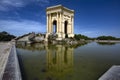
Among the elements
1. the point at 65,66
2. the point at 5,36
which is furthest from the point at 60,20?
the point at 65,66

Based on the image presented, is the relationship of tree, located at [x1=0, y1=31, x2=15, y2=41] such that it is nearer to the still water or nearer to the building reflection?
the still water

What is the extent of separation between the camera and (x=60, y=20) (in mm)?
35781

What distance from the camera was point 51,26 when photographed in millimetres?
39531

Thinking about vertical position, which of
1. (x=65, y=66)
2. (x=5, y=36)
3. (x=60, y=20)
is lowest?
(x=65, y=66)

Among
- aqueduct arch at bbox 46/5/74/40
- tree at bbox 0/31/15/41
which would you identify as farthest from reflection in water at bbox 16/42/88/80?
tree at bbox 0/31/15/41

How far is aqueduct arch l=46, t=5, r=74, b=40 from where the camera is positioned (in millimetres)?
Result: 35688

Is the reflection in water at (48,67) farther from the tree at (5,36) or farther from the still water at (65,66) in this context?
the tree at (5,36)

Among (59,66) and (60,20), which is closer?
(59,66)

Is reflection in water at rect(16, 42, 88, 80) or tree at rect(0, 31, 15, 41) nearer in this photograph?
reflection in water at rect(16, 42, 88, 80)

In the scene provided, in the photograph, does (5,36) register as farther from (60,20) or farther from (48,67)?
(48,67)

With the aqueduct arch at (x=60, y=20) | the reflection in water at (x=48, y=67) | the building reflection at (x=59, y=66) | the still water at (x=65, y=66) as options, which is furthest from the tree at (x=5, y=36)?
the building reflection at (x=59, y=66)

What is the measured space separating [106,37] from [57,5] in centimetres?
2546

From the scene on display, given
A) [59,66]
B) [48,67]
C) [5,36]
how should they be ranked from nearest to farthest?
[48,67], [59,66], [5,36]

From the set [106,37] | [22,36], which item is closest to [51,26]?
[22,36]
